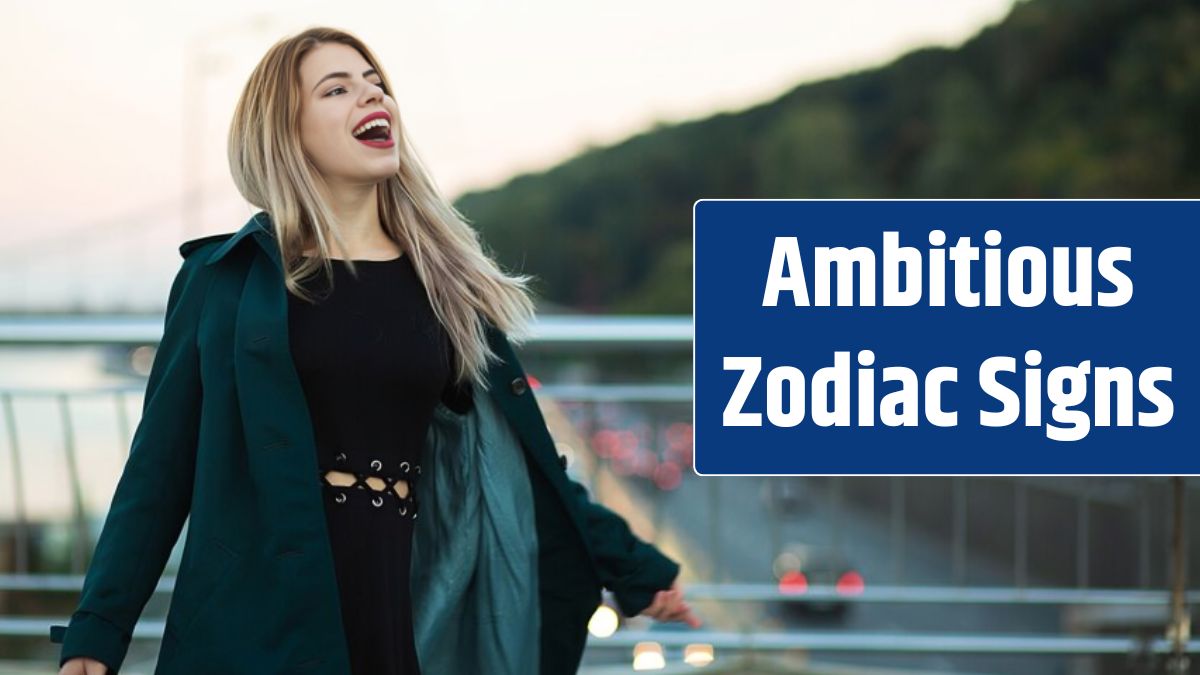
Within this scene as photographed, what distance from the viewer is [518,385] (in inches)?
108

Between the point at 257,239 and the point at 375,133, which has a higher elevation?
the point at 375,133

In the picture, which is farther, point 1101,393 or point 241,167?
point 1101,393

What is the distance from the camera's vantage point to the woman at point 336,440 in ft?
7.78

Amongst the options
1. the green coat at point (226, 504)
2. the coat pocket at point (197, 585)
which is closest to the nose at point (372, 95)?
the green coat at point (226, 504)

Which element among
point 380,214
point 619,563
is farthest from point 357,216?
point 619,563

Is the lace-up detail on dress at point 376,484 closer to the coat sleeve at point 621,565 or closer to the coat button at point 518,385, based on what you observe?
the coat button at point 518,385

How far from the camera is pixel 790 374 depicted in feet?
11.8

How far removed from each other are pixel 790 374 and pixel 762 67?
100592 mm

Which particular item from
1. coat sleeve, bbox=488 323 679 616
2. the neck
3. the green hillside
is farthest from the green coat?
the green hillside

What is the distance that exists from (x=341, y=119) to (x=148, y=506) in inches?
27.4

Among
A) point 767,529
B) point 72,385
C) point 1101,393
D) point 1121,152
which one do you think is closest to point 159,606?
point 72,385

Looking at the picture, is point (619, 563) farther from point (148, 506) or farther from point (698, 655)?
point (698, 655)

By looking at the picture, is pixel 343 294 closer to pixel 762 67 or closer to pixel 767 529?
pixel 767 529

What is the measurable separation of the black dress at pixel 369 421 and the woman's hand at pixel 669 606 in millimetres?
→ 508
